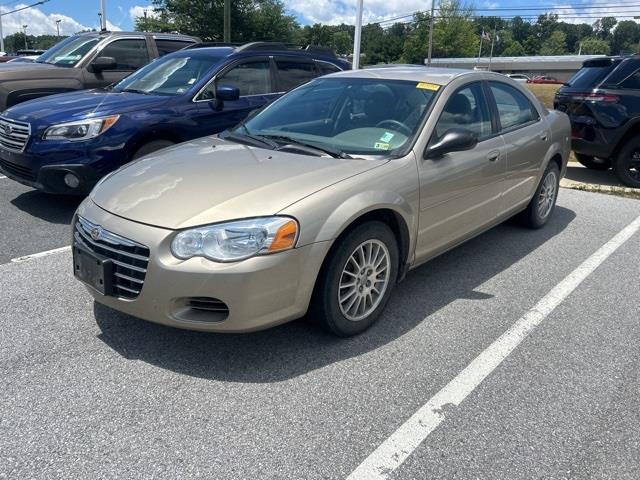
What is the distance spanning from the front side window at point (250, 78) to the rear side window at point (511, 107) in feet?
9.59

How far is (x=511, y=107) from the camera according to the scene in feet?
15.9

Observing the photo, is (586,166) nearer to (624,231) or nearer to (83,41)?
(624,231)

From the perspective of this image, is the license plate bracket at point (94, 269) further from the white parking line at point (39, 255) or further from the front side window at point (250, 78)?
the front side window at point (250, 78)

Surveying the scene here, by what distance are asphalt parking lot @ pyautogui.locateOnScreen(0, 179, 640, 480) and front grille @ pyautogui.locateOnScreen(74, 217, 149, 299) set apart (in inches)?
17.1

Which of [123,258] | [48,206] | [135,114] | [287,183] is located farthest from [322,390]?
[48,206]

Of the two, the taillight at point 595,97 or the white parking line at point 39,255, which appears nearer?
the white parking line at point 39,255

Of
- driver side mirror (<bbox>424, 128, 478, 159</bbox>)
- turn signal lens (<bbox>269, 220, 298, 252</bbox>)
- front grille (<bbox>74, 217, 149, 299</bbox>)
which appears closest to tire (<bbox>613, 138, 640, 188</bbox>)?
driver side mirror (<bbox>424, 128, 478, 159</bbox>)

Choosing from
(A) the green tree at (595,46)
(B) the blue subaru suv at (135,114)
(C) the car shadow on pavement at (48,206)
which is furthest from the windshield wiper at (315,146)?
(A) the green tree at (595,46)

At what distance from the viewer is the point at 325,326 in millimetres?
3135

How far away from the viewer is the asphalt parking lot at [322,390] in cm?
230

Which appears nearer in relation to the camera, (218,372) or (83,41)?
(218,372)

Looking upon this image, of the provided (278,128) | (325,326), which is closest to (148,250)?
(325,326)

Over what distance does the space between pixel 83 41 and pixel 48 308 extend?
6.75 meters

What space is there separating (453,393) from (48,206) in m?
4.75
